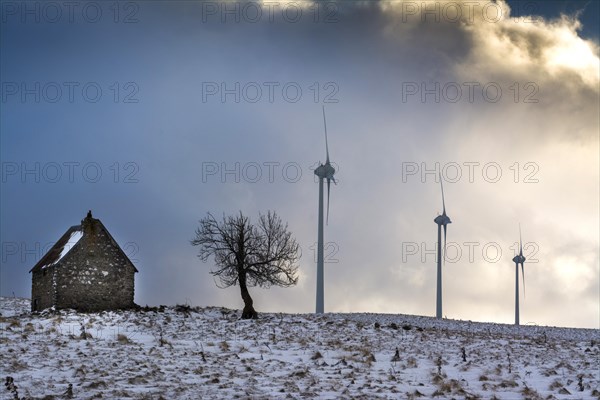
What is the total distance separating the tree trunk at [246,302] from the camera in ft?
151

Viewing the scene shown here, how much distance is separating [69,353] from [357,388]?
12.5 m

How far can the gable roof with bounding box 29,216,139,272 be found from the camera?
4794cm

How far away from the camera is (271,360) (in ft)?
96.7

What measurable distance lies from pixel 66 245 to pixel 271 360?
77.5 feet

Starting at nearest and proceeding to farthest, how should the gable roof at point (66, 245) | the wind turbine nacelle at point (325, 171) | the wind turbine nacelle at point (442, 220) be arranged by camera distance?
1. the gable roof at point (66, 245)
2. the wind turbine nacelle at point (325, 171)
3. the wind turbine nacelle at point (442, 220)

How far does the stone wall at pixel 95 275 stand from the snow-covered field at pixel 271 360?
2973mm

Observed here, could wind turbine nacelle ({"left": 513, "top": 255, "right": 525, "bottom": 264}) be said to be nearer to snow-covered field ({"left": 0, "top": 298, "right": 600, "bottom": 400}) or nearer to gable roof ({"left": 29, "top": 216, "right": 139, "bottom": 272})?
snow-covered field ({"left": 0, "top": 298, "right": 600, "bottom": 400})

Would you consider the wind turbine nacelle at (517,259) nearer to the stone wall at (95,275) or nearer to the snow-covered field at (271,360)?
the snow-covered field at (271,360)

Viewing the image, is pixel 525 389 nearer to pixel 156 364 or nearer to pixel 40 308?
pixel 156 364

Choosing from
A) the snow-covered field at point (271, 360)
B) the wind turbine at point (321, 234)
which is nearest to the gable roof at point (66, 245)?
the snow-covered field at point (271, 360)

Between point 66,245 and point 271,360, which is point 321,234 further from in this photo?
point 271,360

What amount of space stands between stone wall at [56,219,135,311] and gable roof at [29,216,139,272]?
18 cm

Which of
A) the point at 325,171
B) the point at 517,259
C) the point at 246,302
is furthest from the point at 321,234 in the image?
the point at 517,259

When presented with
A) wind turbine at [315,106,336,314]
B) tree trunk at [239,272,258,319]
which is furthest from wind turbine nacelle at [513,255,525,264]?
tree trunk at [239,272,258,319]
